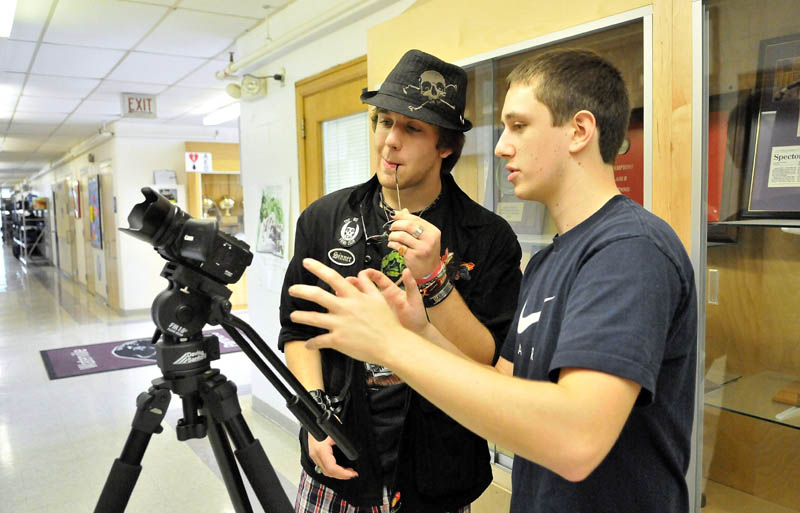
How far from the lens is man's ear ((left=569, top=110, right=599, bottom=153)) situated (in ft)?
2.84

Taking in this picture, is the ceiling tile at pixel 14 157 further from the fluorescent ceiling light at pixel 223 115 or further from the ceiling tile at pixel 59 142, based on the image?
the fluorescent ceiling light at pixel 223 115

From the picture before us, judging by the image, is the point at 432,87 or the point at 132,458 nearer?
the point at 132,458

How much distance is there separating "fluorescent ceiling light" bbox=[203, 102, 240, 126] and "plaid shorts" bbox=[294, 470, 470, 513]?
601 cm

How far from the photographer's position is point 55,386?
5000mm

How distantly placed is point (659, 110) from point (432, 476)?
3.09 ft

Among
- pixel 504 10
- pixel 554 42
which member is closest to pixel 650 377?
pixel 554 42

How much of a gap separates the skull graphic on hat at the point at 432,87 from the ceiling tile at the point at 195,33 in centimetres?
288

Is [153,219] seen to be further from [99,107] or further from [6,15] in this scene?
[99,107]

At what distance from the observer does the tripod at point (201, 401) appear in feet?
3.42

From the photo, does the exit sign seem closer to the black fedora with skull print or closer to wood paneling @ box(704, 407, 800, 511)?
the black fedora with skull print

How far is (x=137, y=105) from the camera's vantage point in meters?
6.20

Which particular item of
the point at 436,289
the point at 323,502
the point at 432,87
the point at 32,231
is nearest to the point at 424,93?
the point at 432,87

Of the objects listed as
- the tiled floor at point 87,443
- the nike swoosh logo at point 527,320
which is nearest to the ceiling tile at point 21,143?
the tiled floor at point 87,443

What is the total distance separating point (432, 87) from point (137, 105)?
5.80 m
